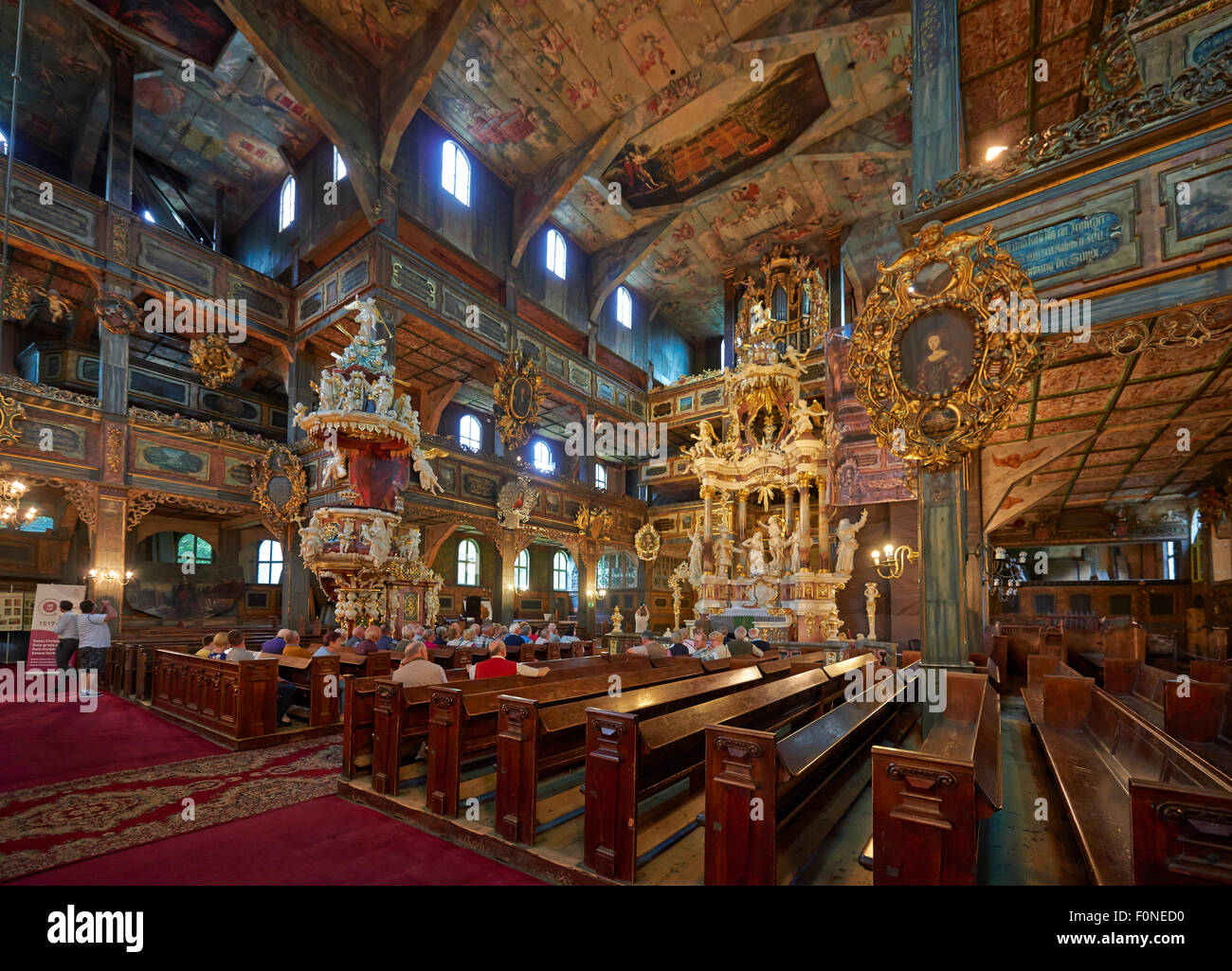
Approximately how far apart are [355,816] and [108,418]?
37.7ft

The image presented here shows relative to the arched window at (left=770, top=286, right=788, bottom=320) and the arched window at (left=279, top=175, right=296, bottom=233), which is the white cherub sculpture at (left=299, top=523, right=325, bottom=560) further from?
the arched window at (left=770, top=286, right=788, bottom=320)

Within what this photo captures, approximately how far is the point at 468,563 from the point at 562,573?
5029 mm

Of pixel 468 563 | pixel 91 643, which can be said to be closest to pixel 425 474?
pixel 91 643

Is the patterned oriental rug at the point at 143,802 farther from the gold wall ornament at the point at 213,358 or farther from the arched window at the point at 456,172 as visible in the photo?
the arched window at the point at 456,172

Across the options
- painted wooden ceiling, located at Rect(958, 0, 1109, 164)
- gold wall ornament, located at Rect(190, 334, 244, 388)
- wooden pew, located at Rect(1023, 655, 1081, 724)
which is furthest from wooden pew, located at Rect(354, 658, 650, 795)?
gold wall ornament, located at Rect(190, 334, 244, 388)

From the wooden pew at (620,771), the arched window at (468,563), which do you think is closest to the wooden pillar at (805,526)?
the wooden pew at (620,771)

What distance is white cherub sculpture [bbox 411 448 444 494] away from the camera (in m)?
12.5

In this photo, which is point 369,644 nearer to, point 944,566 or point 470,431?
point 944,566

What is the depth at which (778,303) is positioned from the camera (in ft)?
61.5

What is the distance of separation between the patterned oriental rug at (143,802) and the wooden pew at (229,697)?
1.42 ft

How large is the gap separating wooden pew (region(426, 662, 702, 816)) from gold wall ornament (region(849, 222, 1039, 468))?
349 centimetres
